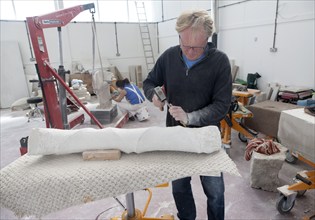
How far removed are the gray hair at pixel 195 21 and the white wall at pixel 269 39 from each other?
127 inches

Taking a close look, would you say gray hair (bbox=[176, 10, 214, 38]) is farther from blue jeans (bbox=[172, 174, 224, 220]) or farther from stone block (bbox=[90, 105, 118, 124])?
stone block (bbox=[90, 105, 118, 124])

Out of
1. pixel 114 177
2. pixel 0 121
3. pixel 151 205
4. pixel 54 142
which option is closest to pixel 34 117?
pixel 0 121

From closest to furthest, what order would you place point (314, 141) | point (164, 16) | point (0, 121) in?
point (314, 141) < point (0, 121) < point (164, 16)

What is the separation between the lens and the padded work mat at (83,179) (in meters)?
0.83

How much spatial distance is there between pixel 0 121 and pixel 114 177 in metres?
4.85

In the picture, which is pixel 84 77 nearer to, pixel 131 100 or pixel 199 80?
pixel 131 100

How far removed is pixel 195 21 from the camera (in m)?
1.11

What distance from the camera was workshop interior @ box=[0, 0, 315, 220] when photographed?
0.88 metres

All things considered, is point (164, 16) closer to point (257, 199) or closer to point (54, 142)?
point (257, 199)

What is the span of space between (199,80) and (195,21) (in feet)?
1.01

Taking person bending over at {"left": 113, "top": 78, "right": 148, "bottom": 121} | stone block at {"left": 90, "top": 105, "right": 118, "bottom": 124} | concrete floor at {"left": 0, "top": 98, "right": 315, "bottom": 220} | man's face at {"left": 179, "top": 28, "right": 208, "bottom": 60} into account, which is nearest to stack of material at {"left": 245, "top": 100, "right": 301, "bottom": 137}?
concrete floor at {"left": 0, "top": 98, "right": 315, "bottom": 220}

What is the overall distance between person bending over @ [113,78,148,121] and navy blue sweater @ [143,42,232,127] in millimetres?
2718

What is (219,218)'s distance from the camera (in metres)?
1.36

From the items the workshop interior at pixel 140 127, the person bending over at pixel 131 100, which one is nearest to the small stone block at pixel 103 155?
the workshop interior at pixel 140 127
